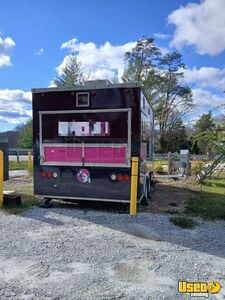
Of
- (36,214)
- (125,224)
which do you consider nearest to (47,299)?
(125,224)

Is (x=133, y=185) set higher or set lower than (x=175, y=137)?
lower

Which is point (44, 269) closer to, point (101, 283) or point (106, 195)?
point (101, 283)

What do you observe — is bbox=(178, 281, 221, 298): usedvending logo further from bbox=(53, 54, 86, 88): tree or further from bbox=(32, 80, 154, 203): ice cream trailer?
bbox=(53, 54, 86, 88): tree

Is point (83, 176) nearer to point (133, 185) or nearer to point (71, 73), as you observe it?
point (133, 185)

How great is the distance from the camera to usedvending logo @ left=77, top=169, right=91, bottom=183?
704 centimetres

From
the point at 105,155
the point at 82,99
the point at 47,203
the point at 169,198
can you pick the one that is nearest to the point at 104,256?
the point at 105,155

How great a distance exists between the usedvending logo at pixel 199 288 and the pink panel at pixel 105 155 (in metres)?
3.49

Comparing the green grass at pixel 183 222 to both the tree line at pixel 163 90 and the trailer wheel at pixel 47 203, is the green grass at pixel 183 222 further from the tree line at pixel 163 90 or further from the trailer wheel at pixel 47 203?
the tree line at pixel 163 90

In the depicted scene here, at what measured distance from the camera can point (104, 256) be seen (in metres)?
4.32

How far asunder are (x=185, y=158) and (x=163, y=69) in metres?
28.4

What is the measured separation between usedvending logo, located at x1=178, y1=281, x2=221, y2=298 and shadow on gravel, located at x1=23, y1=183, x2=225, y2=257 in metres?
0.98

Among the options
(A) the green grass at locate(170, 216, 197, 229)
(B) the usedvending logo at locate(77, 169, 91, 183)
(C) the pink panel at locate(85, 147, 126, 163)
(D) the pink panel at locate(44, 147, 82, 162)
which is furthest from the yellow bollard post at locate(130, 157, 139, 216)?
(D) the pink panel at locate(44, 147, 82, 162)

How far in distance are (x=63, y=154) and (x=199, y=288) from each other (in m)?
4.46

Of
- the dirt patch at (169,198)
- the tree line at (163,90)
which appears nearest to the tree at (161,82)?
the tree line at (163,90)
